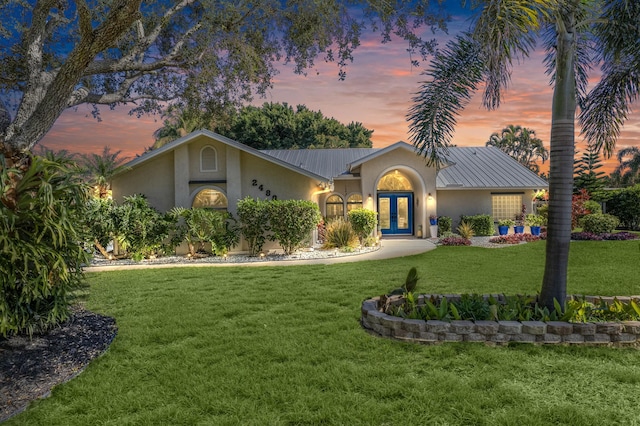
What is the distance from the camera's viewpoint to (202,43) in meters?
9.52

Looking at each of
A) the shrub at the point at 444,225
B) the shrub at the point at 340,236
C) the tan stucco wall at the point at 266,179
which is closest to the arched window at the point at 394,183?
the shrub at the point at 444,225

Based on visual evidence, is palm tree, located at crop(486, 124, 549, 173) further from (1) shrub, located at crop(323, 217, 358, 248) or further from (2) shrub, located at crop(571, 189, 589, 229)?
(1) shrub, located at crop(323, 217, 358, 248)

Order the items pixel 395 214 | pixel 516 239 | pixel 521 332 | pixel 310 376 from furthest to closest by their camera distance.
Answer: pixel 395 214 → pixel 516 239 → pixel 521 332 → pixel 310 376

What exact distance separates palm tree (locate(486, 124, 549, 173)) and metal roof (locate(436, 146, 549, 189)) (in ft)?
76.7

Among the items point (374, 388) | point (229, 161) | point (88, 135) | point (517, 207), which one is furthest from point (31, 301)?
point (517, 207)

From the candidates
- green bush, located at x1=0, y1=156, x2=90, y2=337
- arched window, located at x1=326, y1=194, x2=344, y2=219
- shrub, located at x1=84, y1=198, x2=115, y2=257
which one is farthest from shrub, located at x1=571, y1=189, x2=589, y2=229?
green bush, located at x1=0, y1=156, x2=90, y2=337

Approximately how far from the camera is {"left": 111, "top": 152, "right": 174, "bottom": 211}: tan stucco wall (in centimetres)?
1538

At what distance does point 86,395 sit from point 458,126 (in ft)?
19.5

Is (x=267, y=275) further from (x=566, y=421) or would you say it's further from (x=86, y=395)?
(x=566, y=421)

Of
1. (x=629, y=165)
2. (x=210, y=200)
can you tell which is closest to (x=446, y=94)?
(x=210, y=200)

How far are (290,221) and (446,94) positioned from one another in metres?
8.55

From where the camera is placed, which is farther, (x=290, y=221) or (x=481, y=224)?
(x=481, y=224)

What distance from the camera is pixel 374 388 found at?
3.98 metres

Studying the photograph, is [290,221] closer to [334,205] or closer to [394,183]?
[334,205]
